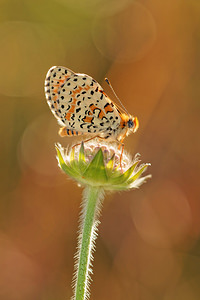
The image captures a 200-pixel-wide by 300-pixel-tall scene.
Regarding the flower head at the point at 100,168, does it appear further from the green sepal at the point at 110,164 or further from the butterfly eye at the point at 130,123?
the butterfly eye at the point at 130,123

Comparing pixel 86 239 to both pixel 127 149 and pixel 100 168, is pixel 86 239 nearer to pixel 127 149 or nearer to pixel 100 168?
pixel 100 168

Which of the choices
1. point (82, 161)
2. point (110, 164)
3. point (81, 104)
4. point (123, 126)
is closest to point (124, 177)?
point (110, 164)

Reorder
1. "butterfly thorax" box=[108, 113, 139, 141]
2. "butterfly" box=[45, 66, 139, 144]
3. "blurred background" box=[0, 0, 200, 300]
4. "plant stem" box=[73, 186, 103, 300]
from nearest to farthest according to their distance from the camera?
"plant stem" box=[73, 186, 103, 300]
"butterfly" box=[45, 66, 139, 144]
"butterfly thorax" box=[108, 113, 139, 141]
"blurred background" box=[0, 0, 200, 300]

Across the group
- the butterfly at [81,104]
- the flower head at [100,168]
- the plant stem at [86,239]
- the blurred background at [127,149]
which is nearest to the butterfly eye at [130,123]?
the butterfly at [81,104]

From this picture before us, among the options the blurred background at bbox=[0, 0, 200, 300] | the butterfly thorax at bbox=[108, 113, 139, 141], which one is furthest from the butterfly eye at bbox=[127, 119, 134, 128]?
the blurred background at bbox=[0, 0, 200, 300]

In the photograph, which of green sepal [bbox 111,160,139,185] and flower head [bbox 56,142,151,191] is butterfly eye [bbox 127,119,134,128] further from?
green sepal [bbox 111,160,139,185]

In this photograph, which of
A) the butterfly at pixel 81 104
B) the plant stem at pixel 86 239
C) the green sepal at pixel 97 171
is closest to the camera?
the plant stem at pixel 86 239

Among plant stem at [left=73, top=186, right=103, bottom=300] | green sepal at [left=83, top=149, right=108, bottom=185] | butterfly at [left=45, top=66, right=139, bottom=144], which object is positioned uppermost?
butterfly at [left=45, top=66, right=139, bottom=144]
